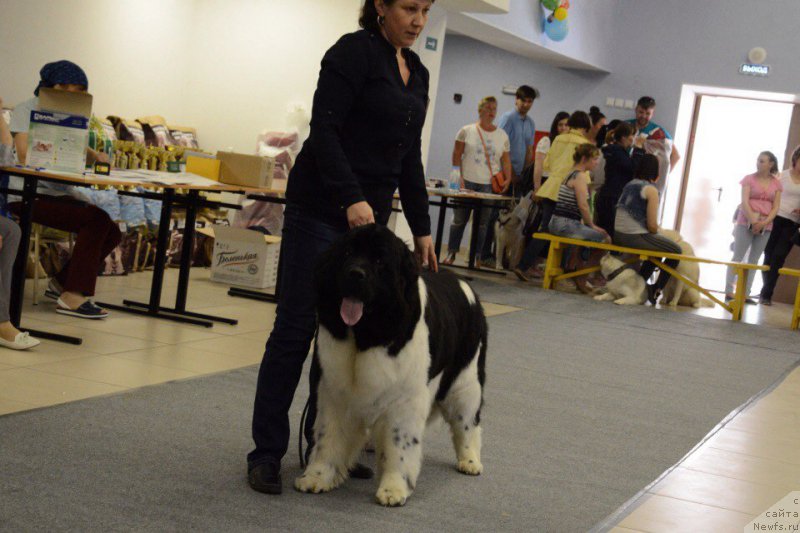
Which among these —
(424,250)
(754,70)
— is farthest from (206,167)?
(754,70)

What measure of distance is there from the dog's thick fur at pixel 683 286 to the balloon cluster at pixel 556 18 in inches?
137

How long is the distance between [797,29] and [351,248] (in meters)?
12.0

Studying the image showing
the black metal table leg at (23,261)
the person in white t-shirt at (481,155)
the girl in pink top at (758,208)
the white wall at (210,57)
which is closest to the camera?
the black metal table leg at (23,261)

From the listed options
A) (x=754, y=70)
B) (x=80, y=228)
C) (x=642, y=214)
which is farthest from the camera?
(x=754, y=70)

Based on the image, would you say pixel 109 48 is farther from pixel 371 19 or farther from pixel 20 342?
pixel 371 19

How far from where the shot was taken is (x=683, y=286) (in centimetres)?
971

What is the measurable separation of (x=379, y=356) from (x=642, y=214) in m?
6.66

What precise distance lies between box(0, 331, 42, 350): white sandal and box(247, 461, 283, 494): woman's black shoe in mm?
1932

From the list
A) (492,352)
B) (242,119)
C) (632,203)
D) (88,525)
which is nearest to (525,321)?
(492,352)

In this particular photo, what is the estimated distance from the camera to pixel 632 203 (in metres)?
8.98

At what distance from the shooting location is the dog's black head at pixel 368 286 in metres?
2.62

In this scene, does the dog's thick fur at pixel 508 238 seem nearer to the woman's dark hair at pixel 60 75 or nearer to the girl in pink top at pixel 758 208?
the girl in pink top at pixel 758 208

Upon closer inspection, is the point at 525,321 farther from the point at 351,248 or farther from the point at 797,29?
the point at 797,29

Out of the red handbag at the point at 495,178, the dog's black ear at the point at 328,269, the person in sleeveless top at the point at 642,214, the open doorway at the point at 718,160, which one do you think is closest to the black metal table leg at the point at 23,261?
the dog's black ear at the point at 328,269
